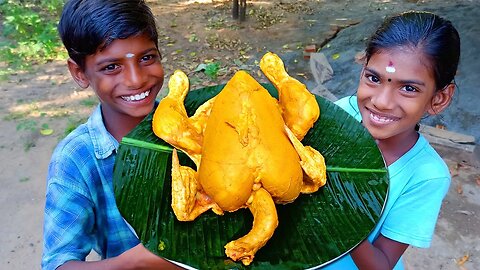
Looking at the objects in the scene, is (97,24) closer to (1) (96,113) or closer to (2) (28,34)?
(1) (96,113)

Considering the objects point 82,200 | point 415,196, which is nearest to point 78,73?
point 82,200

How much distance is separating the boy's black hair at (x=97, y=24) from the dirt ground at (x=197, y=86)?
2.39 metres

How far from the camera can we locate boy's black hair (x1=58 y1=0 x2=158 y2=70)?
1.50m

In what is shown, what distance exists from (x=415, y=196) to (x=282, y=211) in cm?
60

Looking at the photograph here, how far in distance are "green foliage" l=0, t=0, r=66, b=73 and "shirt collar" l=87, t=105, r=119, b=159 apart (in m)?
5.55

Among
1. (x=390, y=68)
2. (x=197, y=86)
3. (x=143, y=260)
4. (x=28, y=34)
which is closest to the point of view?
(x=143, y=260)

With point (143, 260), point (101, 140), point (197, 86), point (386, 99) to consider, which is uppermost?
point (386, 99)

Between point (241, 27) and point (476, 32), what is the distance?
13.2ft

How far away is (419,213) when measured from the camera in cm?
168

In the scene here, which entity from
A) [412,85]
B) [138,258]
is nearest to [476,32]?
[412,85]

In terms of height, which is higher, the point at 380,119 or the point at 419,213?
the point at 380,119

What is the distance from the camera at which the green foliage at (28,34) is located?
267 inches

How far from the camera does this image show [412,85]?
1.59 m

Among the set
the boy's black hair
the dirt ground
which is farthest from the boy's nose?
the dirt ground
